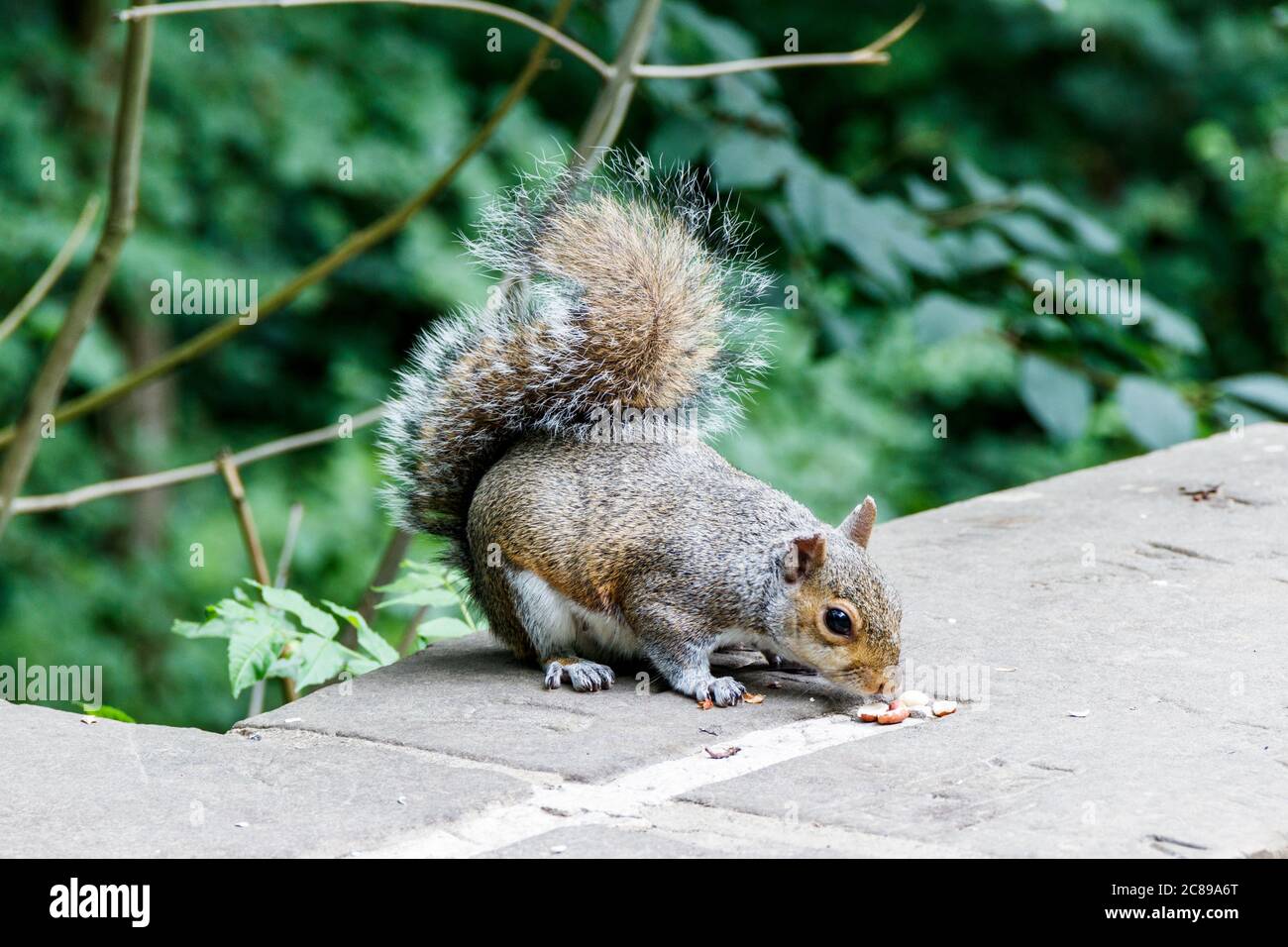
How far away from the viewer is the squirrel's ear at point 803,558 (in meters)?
3.40

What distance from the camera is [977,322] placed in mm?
4555

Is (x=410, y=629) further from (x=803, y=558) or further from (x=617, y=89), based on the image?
(x=617, y=89)

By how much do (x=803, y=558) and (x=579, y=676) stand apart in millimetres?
553

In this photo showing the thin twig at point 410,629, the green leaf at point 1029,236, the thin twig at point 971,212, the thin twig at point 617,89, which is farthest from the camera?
the thin twig at point 971,212

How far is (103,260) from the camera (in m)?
3.05

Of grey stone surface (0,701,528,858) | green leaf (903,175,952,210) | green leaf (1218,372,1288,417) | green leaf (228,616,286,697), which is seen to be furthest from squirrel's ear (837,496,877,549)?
green leaf (1218,372,1288,417)

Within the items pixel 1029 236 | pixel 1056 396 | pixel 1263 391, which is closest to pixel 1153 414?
pixel 1056 396

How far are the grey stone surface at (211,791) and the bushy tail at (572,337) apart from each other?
102 centimetres

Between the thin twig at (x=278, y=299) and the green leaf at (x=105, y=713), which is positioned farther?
the thin twig at (x=278, y=299)

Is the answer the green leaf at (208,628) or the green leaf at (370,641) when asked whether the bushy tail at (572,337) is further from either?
the green leaf at (208,628)

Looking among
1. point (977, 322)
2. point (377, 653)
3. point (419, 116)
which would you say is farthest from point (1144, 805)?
point (419, 116)

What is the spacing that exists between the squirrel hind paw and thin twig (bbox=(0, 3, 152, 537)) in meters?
1.17

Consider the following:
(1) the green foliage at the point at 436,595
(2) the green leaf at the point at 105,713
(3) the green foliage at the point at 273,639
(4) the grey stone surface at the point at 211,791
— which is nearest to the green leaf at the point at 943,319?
(1) the green foliage at the point at 436,595

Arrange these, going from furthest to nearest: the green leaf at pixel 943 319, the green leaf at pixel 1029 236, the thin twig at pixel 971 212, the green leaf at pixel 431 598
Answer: the thin twig at pixel 971 212 < the green leaf at pixel 1029 236 < the green leaf at pixel 943 319 < the green leaf at pixel 431 598
